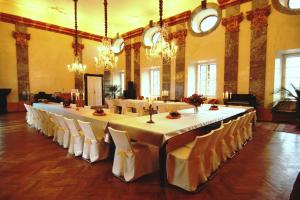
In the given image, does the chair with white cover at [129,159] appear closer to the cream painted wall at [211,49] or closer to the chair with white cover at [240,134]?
the chair with white cover at [240,134]

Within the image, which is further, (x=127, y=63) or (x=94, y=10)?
(x=127, y=63)

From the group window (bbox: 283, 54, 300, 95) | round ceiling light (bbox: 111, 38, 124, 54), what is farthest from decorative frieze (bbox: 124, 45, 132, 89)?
window (bbox: 283, 54, 300, 95)

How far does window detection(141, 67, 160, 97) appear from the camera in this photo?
11425 millimetres

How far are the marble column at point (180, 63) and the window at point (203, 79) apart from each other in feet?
1.40

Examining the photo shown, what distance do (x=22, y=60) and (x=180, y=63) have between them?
9.01 m

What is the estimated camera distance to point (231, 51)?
7.83 metres

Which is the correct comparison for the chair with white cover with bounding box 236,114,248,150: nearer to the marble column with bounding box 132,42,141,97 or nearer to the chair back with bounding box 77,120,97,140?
the chair back with bounding box 77,120,97,140

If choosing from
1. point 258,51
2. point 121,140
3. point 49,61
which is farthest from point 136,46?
point 121,140

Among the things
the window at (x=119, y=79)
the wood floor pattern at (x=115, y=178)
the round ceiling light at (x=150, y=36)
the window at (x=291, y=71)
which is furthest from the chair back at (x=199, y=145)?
the window at (x=119, y=79)

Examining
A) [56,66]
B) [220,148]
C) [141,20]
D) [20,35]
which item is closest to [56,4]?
[20,35]

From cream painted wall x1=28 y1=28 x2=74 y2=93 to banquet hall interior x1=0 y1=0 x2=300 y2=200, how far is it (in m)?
0.06

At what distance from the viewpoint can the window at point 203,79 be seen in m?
8.93

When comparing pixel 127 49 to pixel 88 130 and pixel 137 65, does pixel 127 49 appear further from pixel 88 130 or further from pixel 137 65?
pixel 88 130

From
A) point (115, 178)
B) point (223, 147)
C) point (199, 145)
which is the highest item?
point (199, 145)
